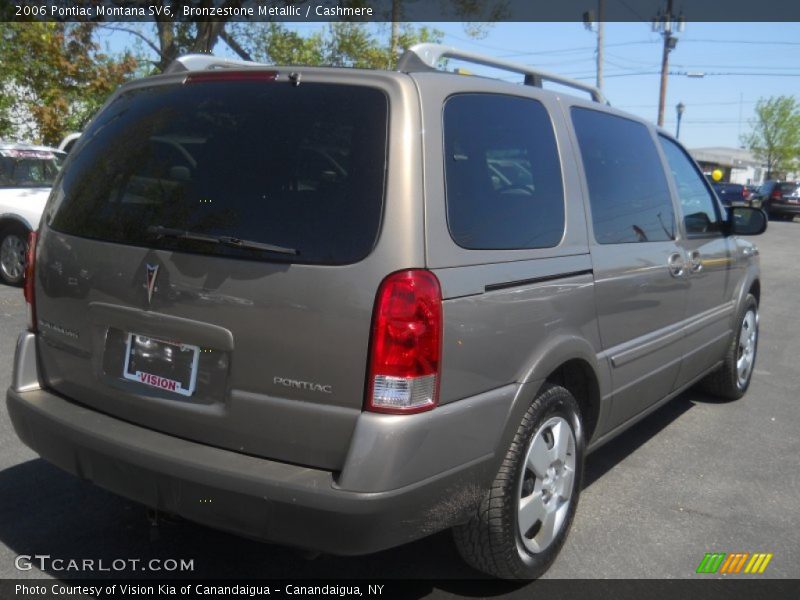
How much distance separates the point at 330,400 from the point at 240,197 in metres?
0.74

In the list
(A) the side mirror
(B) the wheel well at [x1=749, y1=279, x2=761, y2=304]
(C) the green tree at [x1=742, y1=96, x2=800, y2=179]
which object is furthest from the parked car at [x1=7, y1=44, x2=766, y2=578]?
(C) the green tree at [x1=742, y1=96, x2=800, y2=179]

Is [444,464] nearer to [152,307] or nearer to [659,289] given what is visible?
[152,307]

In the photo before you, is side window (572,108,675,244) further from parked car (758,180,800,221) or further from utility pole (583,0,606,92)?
parked car (758,180,800,221)

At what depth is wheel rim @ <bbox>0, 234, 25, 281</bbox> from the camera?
31.7 feet

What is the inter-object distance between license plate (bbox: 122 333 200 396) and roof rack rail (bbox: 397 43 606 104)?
1.25 meters

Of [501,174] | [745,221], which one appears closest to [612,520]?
[501,174]

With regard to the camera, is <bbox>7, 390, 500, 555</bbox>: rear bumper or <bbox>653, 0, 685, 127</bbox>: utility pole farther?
<bbox>653, 0, 685, 127</bbox>: utility pole

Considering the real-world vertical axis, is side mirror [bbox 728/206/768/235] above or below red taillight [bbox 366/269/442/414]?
above

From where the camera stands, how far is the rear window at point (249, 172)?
261cm

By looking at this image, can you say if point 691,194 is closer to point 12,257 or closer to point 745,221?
point 745,221

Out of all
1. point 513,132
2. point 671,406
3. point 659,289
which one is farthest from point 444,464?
point 671,406

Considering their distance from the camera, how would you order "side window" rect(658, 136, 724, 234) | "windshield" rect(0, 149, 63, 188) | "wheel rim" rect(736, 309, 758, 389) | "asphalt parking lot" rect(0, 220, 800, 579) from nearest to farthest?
1. "asphalt parking lot" rect(0, 220, 800, 579)
2. "side window" rect(658, 136, 724, 234)
3. "wheel rim" rect(736, 309, 758, 389)
4. "windshield" rect(0, 149, 63, 188)

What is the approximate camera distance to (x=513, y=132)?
3.24 metres

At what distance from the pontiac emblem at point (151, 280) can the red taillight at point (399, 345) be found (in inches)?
32.3
